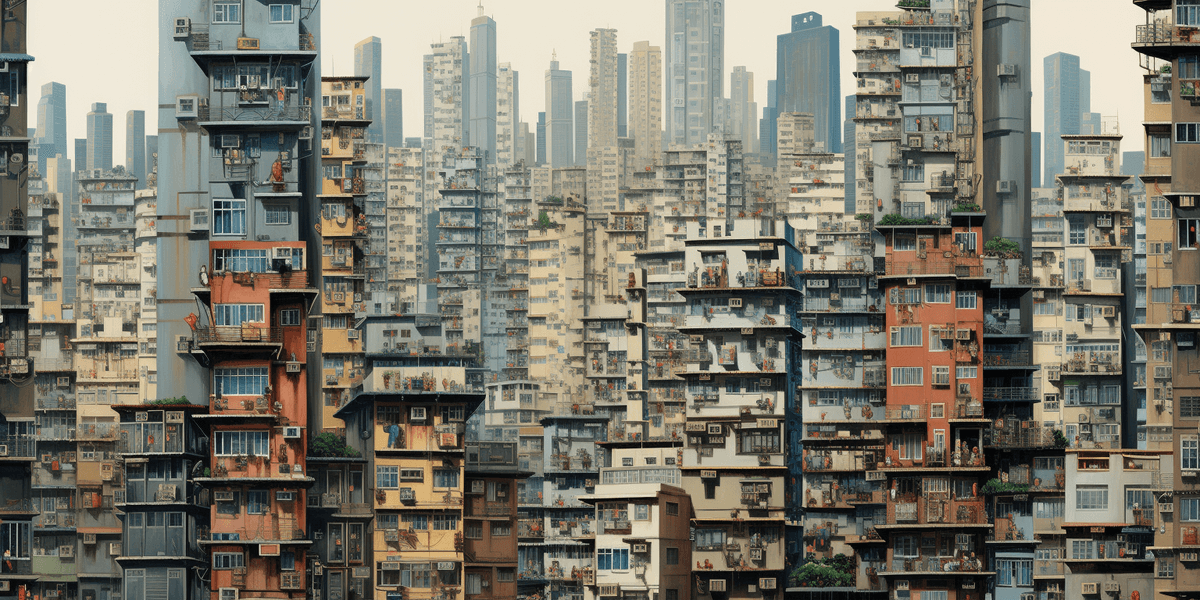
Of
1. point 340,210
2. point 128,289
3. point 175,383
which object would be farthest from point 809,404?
point 128,289

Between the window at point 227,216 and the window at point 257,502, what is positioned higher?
the window at point 227,216

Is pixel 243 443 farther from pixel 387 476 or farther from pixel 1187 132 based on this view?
pixel 1187 132

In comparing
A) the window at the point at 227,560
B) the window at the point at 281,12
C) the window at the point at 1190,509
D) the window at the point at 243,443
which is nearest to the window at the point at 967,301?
the window at the point at 1190,509

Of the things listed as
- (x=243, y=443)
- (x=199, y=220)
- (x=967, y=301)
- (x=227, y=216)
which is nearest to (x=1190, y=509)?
(x=967, y=301)

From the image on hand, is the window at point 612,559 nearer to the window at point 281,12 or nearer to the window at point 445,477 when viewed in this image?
the window at point 445,477

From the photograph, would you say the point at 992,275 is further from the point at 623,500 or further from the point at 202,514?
the point at 202,514

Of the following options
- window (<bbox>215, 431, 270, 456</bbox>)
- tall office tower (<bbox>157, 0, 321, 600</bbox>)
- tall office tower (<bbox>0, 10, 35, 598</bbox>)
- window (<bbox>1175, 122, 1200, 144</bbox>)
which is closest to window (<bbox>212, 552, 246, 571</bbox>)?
tall office tower (<bbox>157, 0, 321, 600</bbox>)

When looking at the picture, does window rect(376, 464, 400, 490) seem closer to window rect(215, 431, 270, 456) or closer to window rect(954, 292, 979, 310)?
window rect(215, 431, 270, 456)
